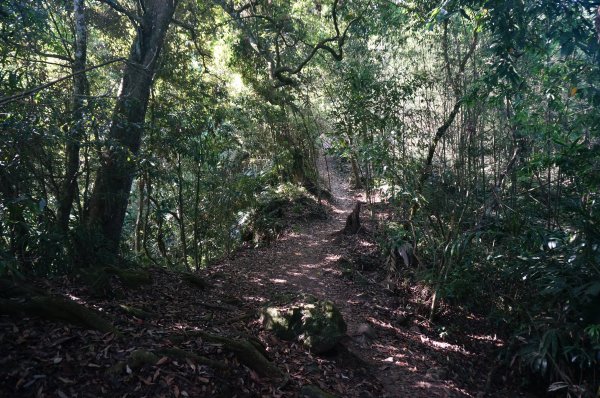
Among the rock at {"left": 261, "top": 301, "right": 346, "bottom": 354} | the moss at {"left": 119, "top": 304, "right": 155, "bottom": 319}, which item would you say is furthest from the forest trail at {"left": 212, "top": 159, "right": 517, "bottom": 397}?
the moss at {"left": 119, "top": 304, "right": 155, "bottom": 319}

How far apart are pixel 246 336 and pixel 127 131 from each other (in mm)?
3059

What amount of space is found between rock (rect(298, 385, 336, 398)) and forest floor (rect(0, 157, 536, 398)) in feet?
0.23

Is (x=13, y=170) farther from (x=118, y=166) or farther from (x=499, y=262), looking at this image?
(x=499, y=262)

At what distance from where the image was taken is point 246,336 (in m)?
4.71

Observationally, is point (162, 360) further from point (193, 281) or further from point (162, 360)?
point (193, 281)

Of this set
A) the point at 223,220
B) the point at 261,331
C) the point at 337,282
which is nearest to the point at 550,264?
the point at 261,331

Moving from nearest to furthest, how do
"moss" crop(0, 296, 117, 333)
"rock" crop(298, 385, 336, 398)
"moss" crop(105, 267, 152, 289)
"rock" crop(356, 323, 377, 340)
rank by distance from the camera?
"moss" crop(0, 296, 117, 333) → "rock" crop(298, 385, 336, 398) → "moss" crop(105, 267, 152, 289) → "rock" crop(356, 323, 377, 340)

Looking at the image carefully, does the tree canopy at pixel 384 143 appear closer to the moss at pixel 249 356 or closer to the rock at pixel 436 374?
the rock at pixel 436 374

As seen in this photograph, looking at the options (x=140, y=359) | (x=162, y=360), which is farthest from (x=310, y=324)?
(x=140, y=359)

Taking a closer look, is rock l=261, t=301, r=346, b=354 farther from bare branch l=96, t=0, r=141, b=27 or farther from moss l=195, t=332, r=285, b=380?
bare branch l=96, t=0, r=141, b=27

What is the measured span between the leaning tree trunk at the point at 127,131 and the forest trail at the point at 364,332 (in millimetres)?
2425

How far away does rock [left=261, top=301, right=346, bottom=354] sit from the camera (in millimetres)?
5105

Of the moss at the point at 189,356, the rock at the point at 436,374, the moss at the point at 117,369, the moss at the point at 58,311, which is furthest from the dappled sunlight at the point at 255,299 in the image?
the moss at the point at 117,369

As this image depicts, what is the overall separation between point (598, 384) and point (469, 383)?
1455mm
